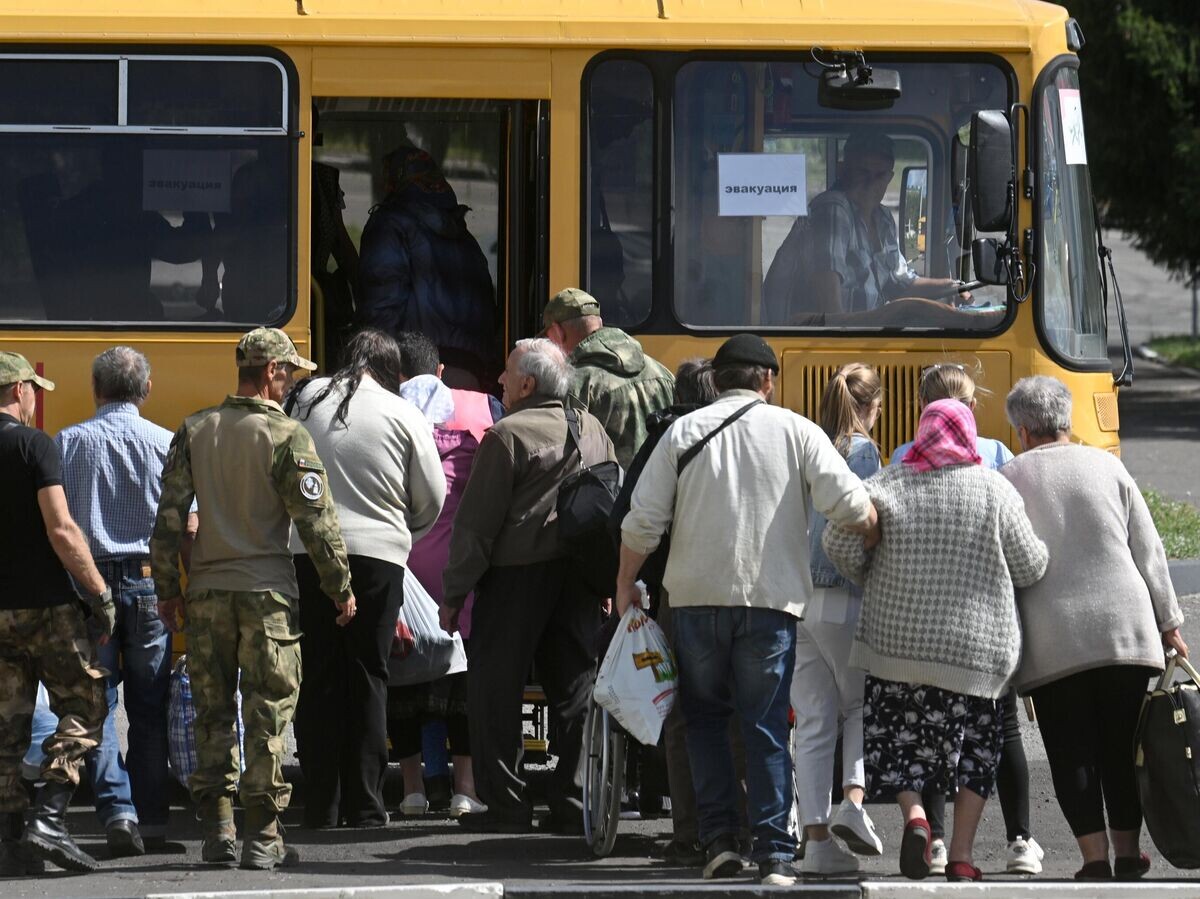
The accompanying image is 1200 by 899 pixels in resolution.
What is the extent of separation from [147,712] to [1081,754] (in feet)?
10.5

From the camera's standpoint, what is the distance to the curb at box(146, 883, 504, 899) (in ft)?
18.9

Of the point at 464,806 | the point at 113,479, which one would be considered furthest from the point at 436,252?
the point at 464,806

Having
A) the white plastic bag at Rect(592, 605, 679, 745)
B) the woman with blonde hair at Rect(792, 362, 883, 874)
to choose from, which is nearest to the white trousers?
the woman with blonde hair at Rect(792, 362, 883, 874)

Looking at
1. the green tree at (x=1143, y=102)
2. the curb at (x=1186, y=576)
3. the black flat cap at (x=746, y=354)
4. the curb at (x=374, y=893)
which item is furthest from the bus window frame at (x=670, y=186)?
the green tree at (x=1143, y=102)

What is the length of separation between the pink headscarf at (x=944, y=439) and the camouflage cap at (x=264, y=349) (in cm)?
210

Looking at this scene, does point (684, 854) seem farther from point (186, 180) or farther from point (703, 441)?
point (186, 180)

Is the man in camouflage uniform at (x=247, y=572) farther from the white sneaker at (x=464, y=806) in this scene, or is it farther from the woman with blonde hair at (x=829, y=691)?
the woman with blonde hair at (x=829, y=691)

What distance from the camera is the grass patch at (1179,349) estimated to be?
34.0m

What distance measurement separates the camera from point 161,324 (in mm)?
7715

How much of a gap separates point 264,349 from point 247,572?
74 cm

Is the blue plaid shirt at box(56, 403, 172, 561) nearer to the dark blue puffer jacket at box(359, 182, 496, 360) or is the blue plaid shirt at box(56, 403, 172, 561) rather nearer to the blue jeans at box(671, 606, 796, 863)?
the dark blue puffer jacket at box(359, 182, 496, 360)

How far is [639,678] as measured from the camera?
635cm

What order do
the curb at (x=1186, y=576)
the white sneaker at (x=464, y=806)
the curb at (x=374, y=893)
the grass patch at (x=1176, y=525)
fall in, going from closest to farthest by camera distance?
the curb at (x=374, y=893), the white sneaker at (x=464, y=806), the curb at (x=1186, y=576), the grass patch at (x=1176, y=525)

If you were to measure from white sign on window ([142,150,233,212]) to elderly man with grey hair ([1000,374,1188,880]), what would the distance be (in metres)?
3.31
